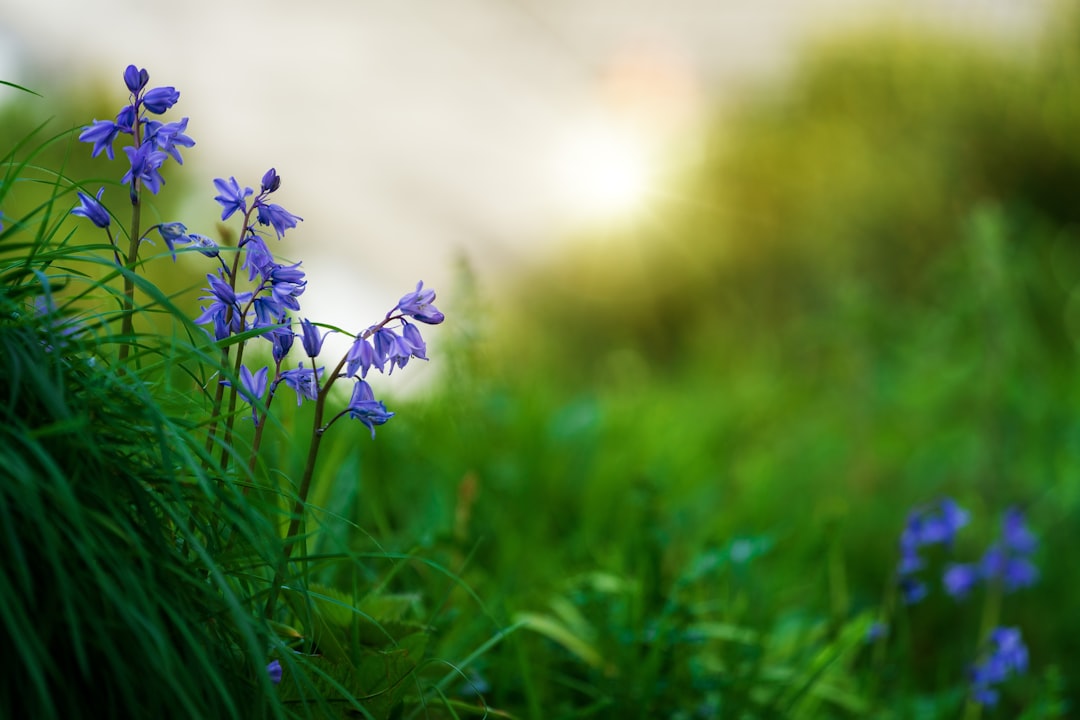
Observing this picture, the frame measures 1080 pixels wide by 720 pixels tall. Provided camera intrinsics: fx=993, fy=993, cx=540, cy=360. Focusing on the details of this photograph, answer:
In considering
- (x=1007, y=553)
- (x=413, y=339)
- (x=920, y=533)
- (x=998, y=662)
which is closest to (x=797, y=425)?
(x=1007, y=553)

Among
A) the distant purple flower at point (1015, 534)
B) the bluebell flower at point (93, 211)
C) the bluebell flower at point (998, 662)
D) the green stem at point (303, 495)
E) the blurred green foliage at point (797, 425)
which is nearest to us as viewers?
the green stem at point (303, 495)

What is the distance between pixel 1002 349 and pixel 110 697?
8.41 feet

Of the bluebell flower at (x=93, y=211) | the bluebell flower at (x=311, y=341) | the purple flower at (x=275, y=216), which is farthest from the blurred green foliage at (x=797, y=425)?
the bluebell flower at (x=93, y=211)

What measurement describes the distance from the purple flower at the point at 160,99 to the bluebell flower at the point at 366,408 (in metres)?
0.41

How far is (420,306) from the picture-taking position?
3.92 feet

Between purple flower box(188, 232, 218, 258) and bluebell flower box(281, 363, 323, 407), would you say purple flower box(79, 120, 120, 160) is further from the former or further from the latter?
bluebell flower box(281, 363, 323, 407)

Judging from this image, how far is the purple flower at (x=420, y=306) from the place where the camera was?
46.5 inches

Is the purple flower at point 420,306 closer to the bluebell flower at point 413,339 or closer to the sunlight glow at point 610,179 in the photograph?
the bluebell flower at point 413,339

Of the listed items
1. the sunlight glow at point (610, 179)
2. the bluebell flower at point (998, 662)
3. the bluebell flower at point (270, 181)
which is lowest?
the bluebell flower at point (270, 181)

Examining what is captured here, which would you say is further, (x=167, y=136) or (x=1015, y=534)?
(x=1015, y=534)

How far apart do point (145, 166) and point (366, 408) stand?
400mm

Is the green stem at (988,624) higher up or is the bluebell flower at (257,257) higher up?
the green stem at (988,624)

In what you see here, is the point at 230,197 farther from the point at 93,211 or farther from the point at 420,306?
the point at 420,306

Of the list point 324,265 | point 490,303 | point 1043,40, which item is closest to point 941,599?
point 490,303
